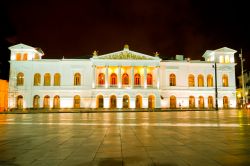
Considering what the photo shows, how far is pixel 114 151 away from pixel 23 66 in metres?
54.8

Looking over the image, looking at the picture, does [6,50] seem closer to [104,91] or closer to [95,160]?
[104,91]

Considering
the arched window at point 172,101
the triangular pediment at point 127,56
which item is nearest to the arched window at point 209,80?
the arched window at point 172,101

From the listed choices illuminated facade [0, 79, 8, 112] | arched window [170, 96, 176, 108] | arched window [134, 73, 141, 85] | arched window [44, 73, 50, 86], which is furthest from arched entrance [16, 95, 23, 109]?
arched window [170, 96, 176, 108]

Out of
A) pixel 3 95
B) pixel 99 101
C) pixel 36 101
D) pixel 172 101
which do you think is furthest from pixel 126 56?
pixel 3 95

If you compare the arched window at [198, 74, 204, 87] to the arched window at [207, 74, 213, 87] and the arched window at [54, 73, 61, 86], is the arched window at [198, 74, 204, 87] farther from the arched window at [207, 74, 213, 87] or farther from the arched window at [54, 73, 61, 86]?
the arched window at [54, 73, 61, 86]

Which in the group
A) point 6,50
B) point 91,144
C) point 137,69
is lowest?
point 91,144

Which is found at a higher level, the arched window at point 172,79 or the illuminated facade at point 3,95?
the arched window at point 172,79

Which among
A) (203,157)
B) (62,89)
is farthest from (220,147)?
(62,89)

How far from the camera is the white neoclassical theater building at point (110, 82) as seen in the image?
56781mm

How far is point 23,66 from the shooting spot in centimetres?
5712

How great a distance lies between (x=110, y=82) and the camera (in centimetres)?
5962

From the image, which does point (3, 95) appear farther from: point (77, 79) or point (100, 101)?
point (100, 101)

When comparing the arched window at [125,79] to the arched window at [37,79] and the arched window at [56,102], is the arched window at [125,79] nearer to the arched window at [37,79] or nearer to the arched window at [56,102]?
the arched window at [56,102]

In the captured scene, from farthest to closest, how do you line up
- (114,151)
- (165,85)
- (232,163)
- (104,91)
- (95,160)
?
1. (165,85)
2. (104,91)
3. (114,151)
4. (95,160)
5. (232,163)
